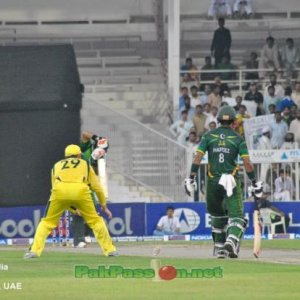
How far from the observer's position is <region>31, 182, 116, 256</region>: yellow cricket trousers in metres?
19.5

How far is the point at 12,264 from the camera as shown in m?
18.7

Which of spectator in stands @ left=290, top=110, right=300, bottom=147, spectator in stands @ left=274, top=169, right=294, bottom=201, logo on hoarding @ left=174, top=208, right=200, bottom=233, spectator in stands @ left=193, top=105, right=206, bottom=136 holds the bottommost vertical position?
logo on hoarding @ left=174, top=208, right=200, bottom=233

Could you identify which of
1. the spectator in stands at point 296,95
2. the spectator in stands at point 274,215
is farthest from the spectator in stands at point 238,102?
the spectator in stands at point 274,215

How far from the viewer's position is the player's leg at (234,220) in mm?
19078

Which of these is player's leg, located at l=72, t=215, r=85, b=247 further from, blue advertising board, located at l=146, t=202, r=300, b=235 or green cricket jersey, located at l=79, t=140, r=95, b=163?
blue advertising board, located at l=146, t=202, r=300, b=235

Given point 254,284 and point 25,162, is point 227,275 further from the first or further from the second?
point 25,162

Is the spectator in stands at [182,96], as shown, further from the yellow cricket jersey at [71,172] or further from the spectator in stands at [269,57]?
the yellow cricket jersey at [71,172]

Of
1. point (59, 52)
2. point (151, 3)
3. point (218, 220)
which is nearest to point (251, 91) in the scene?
point (151, 3)

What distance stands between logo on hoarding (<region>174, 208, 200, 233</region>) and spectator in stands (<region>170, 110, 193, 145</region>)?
3712 millimetres

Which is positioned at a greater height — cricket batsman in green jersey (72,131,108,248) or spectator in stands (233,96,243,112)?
spectator in stands (233,96,243,112)

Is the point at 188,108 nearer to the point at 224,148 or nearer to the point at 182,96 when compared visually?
the point at 182,96

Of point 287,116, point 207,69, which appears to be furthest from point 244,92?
point 287,116

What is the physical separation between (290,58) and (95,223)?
18924 millimetres

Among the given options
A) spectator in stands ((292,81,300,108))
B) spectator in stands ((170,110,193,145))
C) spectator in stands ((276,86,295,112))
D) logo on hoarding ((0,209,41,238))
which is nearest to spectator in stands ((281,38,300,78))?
spectator in stands ((292,81,300,108))
